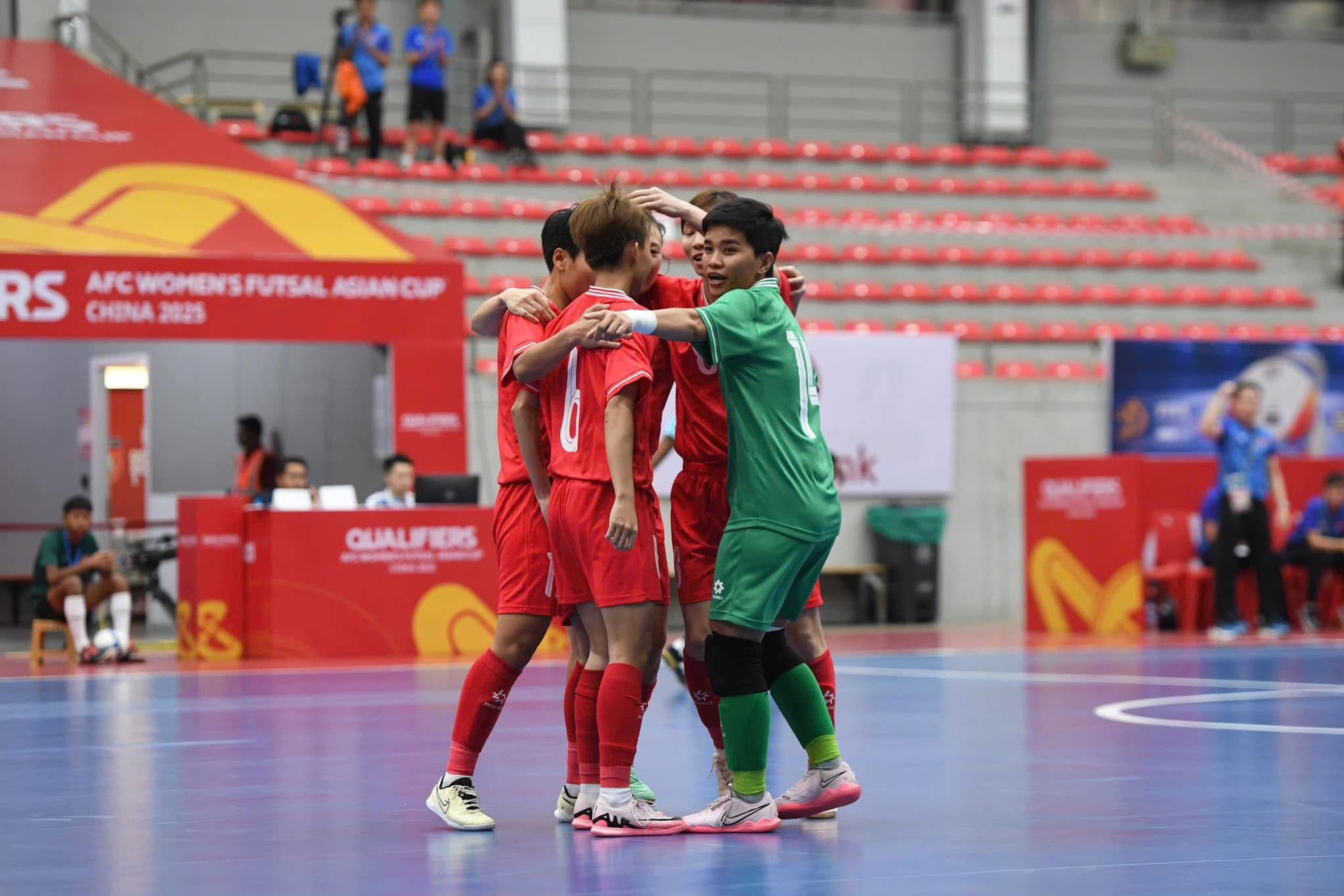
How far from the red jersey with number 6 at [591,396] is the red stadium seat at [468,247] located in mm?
12512

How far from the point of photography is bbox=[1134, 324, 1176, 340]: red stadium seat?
19094mm

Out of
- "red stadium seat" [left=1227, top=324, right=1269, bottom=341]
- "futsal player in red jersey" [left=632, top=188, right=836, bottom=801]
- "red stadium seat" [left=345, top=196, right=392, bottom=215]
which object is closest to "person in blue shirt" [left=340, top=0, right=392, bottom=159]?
"red stadium seat" [left=345, top=196, right=392, bottom=215]

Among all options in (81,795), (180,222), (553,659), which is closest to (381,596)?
(553,659)

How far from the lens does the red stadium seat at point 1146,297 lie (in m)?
19.5

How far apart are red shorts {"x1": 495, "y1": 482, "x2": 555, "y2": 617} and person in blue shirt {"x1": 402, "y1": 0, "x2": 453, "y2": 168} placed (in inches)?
558

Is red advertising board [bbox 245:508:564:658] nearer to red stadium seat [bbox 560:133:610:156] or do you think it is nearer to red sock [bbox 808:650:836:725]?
red sock [bbox 808:650:836:725]

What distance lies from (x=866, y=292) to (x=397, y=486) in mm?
7215

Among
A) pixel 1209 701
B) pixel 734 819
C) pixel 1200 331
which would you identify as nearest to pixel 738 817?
pixel 734 819

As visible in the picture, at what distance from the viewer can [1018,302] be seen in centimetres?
1923

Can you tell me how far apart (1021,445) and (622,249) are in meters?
13.3

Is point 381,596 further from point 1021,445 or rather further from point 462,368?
point 1021,445

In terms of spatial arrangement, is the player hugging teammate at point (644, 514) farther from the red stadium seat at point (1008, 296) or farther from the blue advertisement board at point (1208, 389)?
the red stadium seat at point (1008, 296)

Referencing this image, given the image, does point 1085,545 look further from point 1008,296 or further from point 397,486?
point 397,486

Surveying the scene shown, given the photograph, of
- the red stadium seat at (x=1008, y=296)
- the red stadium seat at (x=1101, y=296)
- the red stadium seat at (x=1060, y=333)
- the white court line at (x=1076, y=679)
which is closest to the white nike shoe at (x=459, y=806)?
the white court line at (x=1076, y=679)
